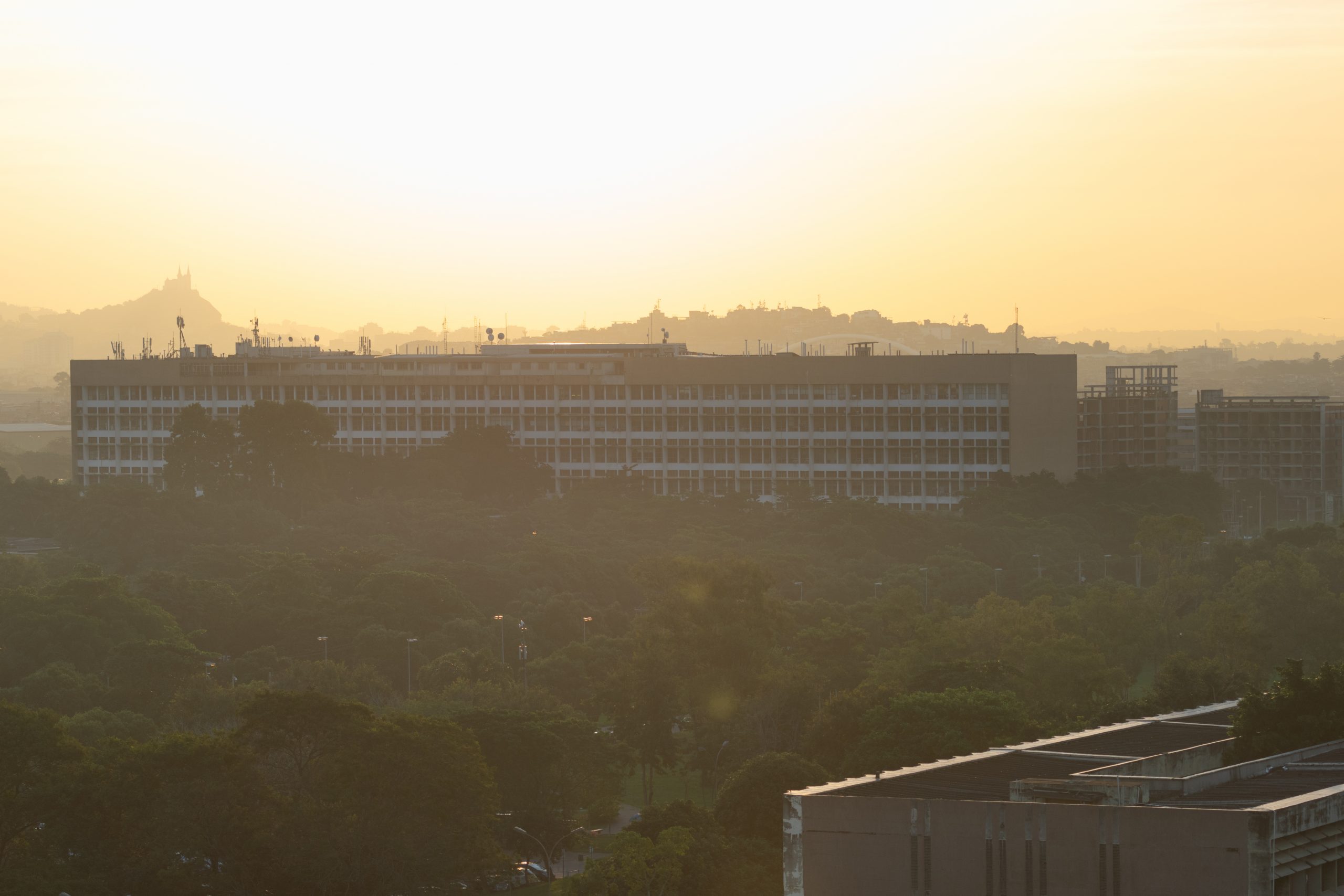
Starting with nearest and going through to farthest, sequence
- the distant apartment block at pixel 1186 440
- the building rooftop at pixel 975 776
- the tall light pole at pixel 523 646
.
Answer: the building rooftop at pixel 975 776, the tall light pole at pixel 523 646, the distant apartment block at pixel 1186 440

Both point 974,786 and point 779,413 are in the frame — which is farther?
point 779,413

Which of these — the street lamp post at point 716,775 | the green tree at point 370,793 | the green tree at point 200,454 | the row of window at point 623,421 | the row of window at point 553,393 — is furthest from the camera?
the row of window at point 553,393

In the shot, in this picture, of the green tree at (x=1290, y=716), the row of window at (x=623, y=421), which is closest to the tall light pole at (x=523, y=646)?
the green tree at (x=1290, y=716)

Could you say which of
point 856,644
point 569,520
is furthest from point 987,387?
point 856,644

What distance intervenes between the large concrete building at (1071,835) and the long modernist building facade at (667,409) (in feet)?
339

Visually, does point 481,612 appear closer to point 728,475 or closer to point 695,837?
point 695,837

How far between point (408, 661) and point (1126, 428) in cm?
9095

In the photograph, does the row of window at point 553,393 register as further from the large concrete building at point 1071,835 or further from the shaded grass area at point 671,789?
the large concrete building at point 1071,835

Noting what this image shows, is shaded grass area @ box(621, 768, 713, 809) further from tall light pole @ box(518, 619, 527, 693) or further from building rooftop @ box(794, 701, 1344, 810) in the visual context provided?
building rooftop @ box(794, 701, 1344, 810)

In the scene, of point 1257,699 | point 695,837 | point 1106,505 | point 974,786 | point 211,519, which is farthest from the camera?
point 1106,505

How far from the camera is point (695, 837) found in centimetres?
3850

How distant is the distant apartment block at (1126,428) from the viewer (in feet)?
458

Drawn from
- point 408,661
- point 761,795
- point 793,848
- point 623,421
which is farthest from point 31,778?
point 623,421

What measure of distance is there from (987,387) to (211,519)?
6138 centimetres
